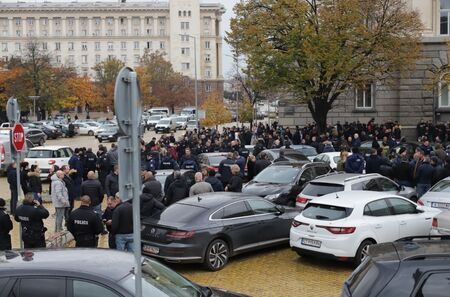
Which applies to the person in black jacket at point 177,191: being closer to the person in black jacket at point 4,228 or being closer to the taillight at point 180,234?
the taillight at point 180,234

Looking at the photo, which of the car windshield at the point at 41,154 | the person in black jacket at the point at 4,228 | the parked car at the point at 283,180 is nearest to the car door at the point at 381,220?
the parked car at the point at 283,180

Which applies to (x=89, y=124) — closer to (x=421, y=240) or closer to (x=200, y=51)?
(x=421, y=240)

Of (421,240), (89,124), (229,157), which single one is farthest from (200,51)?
(421,240)

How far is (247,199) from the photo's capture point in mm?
12570

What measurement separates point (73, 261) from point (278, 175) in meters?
11.3

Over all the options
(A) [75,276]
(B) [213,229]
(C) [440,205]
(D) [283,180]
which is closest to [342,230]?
(B) [213,229]

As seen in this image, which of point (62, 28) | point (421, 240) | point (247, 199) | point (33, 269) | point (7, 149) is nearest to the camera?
point (33, 269)

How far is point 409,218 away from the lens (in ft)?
40.0

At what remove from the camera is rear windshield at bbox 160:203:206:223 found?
455 inches

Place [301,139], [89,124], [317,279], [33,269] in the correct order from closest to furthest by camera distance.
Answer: [33,269], [317,279], [301,139], [89,124]

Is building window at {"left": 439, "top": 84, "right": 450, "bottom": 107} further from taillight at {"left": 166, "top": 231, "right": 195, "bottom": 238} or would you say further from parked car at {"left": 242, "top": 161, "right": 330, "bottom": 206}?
taillight at {"left": 166, "top": 231, "right": 195, "bottom": 238}

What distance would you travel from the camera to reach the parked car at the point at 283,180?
1580cm

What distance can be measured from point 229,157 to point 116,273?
13.1 metres

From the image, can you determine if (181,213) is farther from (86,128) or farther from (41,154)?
(86,128)
